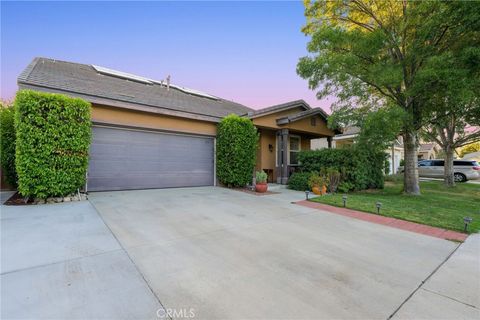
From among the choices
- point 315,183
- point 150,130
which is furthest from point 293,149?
point 150,130

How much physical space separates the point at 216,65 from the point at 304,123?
622 cm

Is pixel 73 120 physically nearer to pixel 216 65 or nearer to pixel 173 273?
pixel 173 273

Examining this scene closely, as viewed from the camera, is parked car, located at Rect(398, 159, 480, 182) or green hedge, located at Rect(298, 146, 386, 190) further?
parked car, located at Rect(398, 159, 480, 182)

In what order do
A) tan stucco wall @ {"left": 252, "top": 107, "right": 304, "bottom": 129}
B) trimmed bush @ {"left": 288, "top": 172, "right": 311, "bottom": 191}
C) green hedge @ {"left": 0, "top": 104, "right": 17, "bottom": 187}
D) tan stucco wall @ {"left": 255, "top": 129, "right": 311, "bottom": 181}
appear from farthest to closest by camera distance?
tan stucco wall @ {"left": 255, "top": 129, "right": 311, "bottom": 181} < tan stucco wall @ {"left": 252, "top": 107, "right": 304, "bottom": 129} < trimmed bush @ {"left": 288, "top": 172, "right": 311, "bottom": 191} < green hedge @ {"left": 0, "top": 104, "right": 17, "bottom": 187}

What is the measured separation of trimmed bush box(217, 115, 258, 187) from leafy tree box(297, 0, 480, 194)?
333cm

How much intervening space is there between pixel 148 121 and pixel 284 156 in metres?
6.41

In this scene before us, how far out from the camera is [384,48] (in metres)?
8.43

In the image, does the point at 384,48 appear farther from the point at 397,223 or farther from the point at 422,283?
the point at 422,283

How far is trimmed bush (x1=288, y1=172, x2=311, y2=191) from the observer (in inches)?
371

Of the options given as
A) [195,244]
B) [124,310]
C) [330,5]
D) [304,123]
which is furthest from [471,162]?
[124,310]

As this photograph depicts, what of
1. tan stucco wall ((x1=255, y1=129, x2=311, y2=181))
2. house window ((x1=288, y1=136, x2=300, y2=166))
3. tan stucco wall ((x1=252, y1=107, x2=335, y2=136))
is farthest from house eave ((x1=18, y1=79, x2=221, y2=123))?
house window ((x1=288, y1=136, x2=300, y2=166))

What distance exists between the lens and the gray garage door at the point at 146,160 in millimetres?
7570

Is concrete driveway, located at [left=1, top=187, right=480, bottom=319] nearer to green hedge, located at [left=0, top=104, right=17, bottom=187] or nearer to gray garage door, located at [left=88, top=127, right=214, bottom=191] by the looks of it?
gray garage door, located at [left=88, top=127, right=214, bottom=191]

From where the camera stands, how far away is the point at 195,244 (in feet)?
11.2
